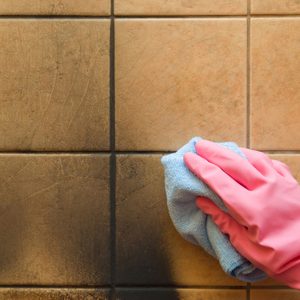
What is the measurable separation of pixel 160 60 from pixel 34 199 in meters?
0.54

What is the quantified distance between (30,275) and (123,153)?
45cm

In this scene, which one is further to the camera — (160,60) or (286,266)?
(160,60)

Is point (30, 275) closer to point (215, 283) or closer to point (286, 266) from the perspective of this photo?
point (215, 283)

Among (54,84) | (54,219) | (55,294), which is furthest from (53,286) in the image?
(54,84)

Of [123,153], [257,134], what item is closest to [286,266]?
[257,134]

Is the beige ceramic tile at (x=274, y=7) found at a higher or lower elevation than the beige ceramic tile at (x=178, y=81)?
higher

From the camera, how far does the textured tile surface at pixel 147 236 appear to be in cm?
122

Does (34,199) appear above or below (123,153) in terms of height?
below

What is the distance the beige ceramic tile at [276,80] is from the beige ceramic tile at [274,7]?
23 millimetres

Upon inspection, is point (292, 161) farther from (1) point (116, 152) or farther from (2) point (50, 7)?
(2) point (50, 7)

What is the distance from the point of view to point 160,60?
4.00 ft

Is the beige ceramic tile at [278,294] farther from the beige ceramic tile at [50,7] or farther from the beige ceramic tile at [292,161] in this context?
the beige ceramic tile at [50,7]

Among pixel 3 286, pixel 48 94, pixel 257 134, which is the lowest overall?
pixel 3 286

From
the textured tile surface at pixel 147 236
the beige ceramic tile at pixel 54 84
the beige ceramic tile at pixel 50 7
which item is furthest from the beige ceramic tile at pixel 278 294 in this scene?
the beige ceramic tile at pixel 50 7
